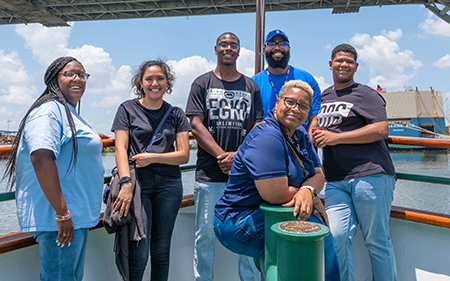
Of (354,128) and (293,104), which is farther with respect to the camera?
A: (354,128)

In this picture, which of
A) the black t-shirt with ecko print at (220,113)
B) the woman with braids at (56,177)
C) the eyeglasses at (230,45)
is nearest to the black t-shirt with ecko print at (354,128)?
the black t-shirt with ecko print at (220,113)

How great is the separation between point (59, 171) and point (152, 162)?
52cm

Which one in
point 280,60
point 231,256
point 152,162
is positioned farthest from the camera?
point 231,256

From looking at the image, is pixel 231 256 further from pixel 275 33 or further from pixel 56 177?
pixel 275 33

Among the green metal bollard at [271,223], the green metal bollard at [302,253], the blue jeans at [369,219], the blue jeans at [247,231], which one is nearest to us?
the green metal bollard at [302,253]

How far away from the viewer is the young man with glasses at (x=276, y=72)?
2.21m

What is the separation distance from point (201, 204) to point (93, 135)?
838 mm

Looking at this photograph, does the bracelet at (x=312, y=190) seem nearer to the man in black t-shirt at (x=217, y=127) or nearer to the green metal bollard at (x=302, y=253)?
the green metal bollard at (x=302, y=253)

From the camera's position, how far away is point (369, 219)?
1.85 metres

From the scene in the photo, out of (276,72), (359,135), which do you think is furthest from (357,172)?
(276,72)

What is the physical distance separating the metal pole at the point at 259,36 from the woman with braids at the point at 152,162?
0.98 meters

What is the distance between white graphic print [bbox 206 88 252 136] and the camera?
6.72 feet

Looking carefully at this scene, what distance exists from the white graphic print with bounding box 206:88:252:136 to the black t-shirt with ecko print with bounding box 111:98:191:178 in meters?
0.23

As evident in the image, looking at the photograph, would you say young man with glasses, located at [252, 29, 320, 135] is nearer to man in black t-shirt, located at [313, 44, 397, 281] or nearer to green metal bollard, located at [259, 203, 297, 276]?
man in black t-shirt, located at [313, 44, 397, 281]
